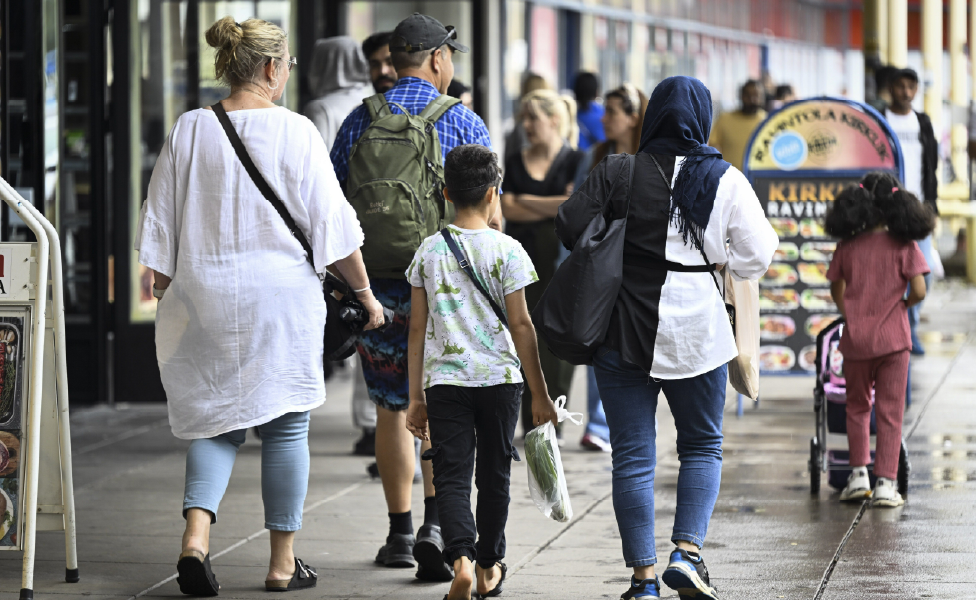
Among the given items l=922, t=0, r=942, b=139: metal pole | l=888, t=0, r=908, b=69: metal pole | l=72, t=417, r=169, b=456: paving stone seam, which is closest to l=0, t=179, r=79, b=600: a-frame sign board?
l=72, t=417, r=169, b=456: paving stone seam

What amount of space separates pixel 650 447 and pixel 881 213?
6.89 feet

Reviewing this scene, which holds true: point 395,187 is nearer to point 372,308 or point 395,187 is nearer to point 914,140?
point 372,308

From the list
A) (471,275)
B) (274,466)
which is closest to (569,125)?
(471,275)

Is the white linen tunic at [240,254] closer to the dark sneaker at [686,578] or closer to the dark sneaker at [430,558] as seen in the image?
the dark sneaker at [430,558]

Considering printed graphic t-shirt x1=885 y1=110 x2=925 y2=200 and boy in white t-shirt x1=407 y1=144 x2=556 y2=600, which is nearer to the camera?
boy in white t-shirt x1=407 y1=144 x2=556 y2=600

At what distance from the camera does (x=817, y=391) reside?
6574mm

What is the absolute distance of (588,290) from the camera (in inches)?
177

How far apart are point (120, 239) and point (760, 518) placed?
477cm

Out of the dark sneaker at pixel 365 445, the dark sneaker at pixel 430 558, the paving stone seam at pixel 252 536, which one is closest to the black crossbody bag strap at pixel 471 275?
the dark sneaker at pixel 430 558

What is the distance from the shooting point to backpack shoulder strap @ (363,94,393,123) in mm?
5289

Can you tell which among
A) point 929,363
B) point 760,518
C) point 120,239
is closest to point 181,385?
point 760,518

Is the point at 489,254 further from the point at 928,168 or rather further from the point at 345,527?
the point at 928,168

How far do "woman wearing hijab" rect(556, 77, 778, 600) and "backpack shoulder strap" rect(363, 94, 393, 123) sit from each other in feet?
3.28

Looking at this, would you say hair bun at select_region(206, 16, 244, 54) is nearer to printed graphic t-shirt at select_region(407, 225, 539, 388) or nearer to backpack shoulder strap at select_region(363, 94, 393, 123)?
backpack shoulder strap at select_region(363, 94, 393, 123)
